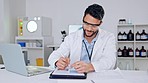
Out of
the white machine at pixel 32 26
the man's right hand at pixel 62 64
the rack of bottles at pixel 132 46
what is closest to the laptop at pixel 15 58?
the man's right hand at pixel 62 64

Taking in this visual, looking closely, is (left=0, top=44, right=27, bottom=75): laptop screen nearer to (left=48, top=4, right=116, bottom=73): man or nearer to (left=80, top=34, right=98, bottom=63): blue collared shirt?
(left=48, top=4, right=116, bottom=73): man

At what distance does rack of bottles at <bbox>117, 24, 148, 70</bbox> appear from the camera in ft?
10.5

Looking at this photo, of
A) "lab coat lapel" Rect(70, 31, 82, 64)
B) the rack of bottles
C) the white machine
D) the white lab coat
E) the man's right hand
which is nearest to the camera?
the man's right hand

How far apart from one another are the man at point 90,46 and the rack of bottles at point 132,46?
1.76 metres

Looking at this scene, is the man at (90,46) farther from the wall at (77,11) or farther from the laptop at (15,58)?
the wall at (77,11)

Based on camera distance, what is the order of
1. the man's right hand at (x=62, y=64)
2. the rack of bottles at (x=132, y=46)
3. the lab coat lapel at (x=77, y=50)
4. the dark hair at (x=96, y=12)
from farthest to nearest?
the rack of bottles at (x=132, y=46), the lab coat lapel at (x=77, y=50), the dark hair at (x=96, y=12), the man's right hand at (x=62, y=64)

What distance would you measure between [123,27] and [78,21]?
835mm

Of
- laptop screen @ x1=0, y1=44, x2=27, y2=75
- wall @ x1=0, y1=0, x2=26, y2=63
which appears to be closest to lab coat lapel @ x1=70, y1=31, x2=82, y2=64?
laptop screen @ x1=0, y1=44, x2=27, y2=75

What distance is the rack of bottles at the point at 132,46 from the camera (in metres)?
3.20

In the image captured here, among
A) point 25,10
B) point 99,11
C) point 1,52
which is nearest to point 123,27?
point 25,10

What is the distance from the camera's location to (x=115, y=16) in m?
3.52

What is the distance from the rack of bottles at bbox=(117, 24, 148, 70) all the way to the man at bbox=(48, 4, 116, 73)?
1.76m

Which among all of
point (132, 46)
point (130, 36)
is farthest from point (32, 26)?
point (132, 46)

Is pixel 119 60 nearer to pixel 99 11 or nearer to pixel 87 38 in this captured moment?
pixel 87 38
